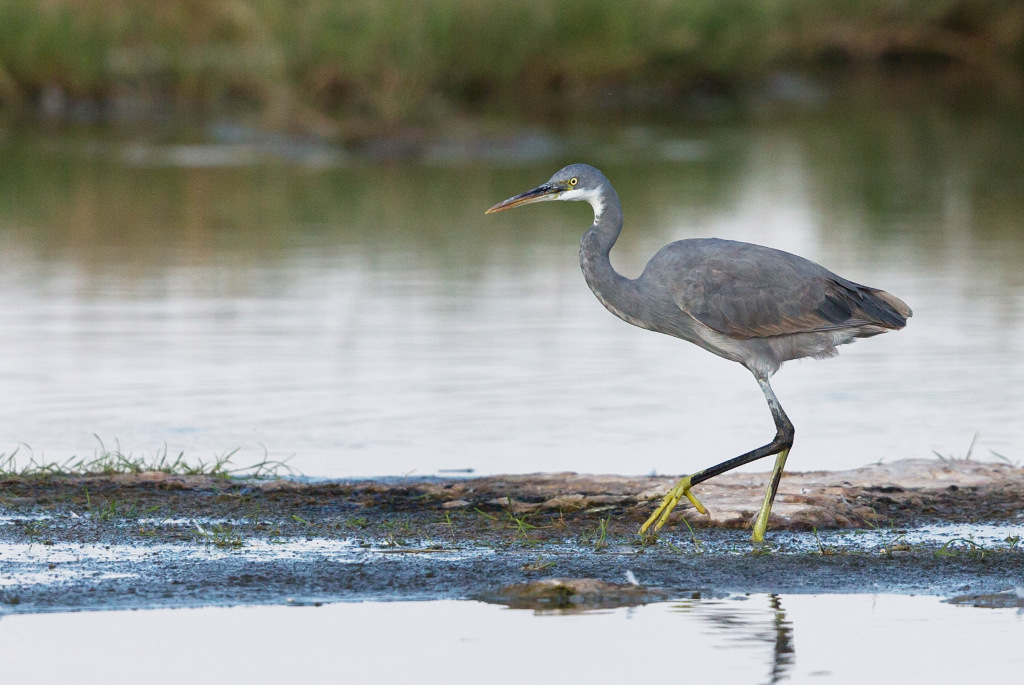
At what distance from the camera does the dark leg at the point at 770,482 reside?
657 centimetres

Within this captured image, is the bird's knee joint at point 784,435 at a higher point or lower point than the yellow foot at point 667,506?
higher

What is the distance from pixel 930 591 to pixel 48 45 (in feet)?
71.2

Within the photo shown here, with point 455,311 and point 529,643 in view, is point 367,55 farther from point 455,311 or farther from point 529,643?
point 529,643

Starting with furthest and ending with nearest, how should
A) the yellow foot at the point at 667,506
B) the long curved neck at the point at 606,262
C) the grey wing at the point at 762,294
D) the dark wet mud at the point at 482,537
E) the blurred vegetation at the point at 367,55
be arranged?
the blurred vegetation at the point at 367,55
the long curved neck at the point at 606,262
the grey wing at the point at 762,294
the yellow foot at the point at 667,506
the dark wet mud at the point at 482,537

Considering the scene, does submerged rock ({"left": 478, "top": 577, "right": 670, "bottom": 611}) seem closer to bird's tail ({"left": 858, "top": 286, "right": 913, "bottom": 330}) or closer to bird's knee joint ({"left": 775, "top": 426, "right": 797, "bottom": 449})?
bird's knee joint ({"left": 775, "top": 426, "right": 797, "bottom": 449})

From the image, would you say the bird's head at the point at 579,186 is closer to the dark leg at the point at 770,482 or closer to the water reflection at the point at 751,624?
the dark leg at the point at 770,482

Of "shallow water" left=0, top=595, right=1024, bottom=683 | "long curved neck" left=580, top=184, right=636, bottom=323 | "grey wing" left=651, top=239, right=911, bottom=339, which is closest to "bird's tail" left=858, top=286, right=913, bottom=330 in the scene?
"grey wing" left=651, top=239, right=911, bottom=339

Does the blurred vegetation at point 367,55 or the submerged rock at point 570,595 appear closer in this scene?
the submerged rock at point 570,595

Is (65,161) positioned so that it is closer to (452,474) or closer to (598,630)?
(452,474)

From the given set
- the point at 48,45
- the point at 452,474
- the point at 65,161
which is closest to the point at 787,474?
the point at 452,474

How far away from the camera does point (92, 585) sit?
5.81 m

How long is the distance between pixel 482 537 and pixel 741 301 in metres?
1.35

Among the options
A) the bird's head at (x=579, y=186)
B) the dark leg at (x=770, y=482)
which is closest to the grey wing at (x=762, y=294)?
the dark leg at (x=770, y=482)

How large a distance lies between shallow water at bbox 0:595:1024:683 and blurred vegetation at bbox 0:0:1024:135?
18.2 m
